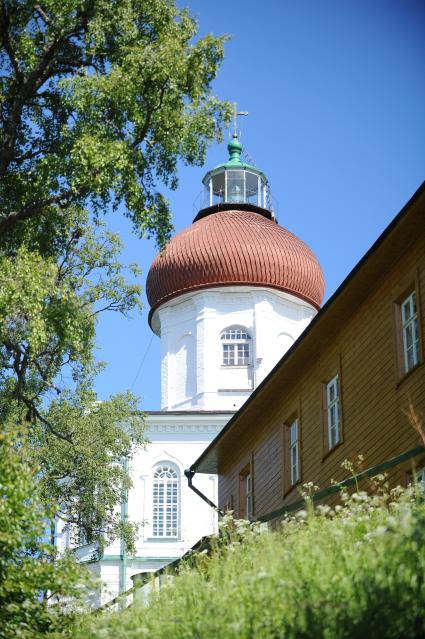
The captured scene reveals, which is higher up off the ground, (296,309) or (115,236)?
(296,309)

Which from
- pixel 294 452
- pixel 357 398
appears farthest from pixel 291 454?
pixel 357 398

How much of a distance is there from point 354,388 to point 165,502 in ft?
91.6

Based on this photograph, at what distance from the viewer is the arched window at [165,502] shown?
150ft

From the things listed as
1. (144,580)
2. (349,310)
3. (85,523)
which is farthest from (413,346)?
(85,523)

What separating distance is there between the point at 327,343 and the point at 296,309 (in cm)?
2863

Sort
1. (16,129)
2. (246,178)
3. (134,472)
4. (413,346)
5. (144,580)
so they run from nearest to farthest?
(144,580), (413,346), (16,129), (134,472), (246,178)

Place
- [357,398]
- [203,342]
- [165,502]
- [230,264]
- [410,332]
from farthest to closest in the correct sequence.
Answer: [230,264] < [203,342] < [165,502] < [357,398] < [410,332]

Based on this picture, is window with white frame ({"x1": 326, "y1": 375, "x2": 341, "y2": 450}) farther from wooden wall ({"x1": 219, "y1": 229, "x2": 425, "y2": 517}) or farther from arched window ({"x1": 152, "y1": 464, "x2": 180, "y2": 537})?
arched window ({"x1": 152, "y1": 464, "x2": 180, "y2": 537})

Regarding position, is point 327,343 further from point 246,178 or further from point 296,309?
point 246,178

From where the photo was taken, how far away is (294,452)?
72.8 feet

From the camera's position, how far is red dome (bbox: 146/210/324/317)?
159 ft

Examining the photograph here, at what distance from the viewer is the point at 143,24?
2053 centimetres

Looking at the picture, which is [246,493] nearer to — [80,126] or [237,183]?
[80,126]

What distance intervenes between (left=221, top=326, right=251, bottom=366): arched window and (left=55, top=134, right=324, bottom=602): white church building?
0.04 metres
